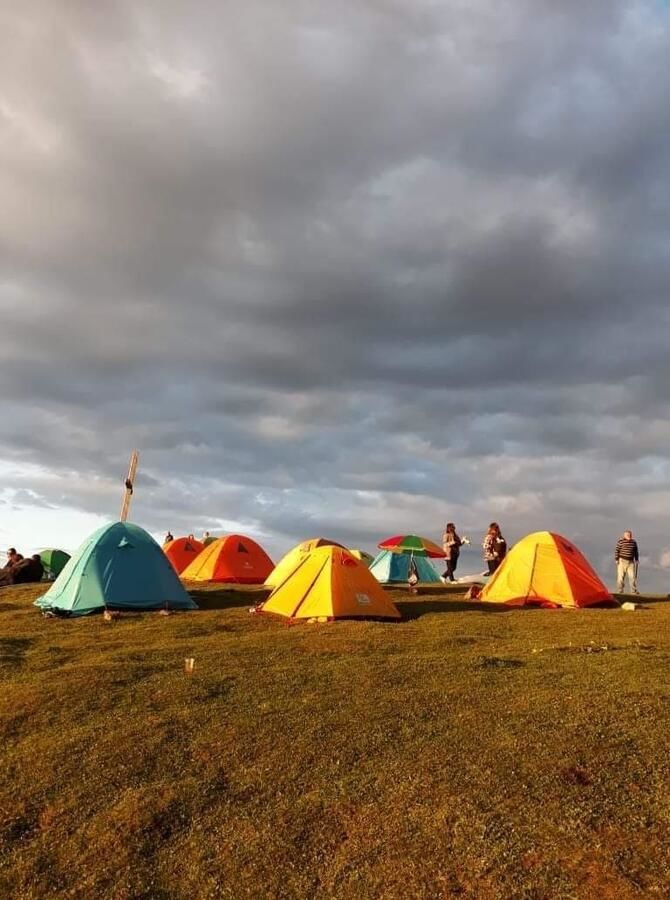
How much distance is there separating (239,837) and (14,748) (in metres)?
4.66

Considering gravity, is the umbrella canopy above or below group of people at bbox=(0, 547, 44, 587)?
above

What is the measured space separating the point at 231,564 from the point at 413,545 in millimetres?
9906

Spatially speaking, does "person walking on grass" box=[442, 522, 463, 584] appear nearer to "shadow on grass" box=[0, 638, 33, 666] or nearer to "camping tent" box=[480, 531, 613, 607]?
"camping tent" box=[480, 531, 613, 607]

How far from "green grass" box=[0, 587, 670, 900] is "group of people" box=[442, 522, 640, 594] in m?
16.1

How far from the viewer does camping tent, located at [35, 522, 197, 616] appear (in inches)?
977

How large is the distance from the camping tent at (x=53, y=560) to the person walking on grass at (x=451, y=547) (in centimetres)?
2625

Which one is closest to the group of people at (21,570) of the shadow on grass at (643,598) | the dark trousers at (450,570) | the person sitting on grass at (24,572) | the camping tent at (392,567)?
the person sitting on grass at (24,572)

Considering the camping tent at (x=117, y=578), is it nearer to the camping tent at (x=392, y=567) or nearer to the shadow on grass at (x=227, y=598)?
the shadow on grass at (x=227, y=598)

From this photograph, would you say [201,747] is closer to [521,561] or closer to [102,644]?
[102,644]

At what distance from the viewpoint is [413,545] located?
113 ft

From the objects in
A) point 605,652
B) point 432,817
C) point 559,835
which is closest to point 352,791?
point 432,817

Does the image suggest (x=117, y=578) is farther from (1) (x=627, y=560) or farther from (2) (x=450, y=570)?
(1) (x=627, y=560)

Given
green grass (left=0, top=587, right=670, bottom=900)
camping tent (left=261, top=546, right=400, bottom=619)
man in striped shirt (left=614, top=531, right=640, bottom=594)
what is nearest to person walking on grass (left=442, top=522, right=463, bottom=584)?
man in striped shirt (left=614, top=531, right=640, bottom=594)

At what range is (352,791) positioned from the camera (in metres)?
8.90
